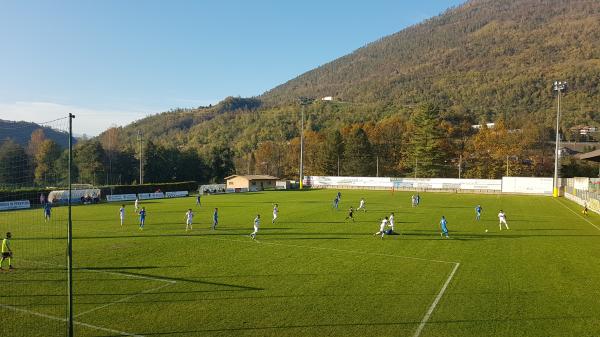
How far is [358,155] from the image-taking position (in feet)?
323

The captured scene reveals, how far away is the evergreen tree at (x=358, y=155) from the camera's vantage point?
98.5m

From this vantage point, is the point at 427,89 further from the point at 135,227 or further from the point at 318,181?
the point at 135,227

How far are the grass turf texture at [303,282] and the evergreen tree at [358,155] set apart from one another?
6865cm

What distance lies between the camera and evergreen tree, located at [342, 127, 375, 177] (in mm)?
98500

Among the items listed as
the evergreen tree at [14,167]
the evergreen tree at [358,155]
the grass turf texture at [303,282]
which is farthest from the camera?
the evergreen tree at [358,155]

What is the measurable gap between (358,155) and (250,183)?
98.3 feet

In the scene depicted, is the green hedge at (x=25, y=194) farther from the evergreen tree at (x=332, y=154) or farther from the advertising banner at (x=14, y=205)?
the evergreen tree at (x=332, y=154)

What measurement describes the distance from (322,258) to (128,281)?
8.57 meters

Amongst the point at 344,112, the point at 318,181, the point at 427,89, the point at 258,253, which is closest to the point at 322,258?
the point at 258,253

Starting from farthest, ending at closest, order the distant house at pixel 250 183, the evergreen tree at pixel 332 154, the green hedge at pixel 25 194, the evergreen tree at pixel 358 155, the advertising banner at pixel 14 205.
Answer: the evergreen tree at pixel 332 154
the evergreen tree at pixel 358 155
the distant house at pixel 250 183
the green hedge at pixel 25 194
the advertising banner at pixel 14 205

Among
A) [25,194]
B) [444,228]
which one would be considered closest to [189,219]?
[444,228]

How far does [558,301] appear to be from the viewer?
46.0 ft

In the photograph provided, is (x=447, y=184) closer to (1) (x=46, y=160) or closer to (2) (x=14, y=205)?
(2) (x=14, y=205)

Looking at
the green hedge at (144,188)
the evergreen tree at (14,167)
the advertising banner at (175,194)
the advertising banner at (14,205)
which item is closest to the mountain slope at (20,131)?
the evergreen tree at (14,167)
